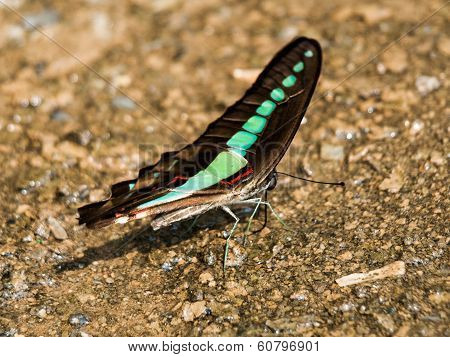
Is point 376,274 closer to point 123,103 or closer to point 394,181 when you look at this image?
point 394,181

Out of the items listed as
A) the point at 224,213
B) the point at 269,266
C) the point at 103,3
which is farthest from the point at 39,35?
the point at 269,266

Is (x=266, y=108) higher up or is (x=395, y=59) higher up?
(x=395, y=59)

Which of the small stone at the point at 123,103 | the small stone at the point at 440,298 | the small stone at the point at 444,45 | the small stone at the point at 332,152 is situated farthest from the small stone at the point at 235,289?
the small stone at the point at 444,45

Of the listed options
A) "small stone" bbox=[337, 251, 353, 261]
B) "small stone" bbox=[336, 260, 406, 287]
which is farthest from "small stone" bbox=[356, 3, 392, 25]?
"small stone" bbox=[336, 260, 406, 287]

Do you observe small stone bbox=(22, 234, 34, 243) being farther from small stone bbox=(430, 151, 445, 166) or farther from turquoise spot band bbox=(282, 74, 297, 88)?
small stone bbox=(430, 151, 445, 166)

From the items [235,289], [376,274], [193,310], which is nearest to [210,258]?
[235,289]

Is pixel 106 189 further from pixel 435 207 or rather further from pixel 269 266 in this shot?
pixel 435 207

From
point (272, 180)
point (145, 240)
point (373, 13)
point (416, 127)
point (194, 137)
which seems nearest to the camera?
point (272, 180)

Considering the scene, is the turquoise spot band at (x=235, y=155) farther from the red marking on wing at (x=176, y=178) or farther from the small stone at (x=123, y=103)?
the small stone at (x=123, y=103)
